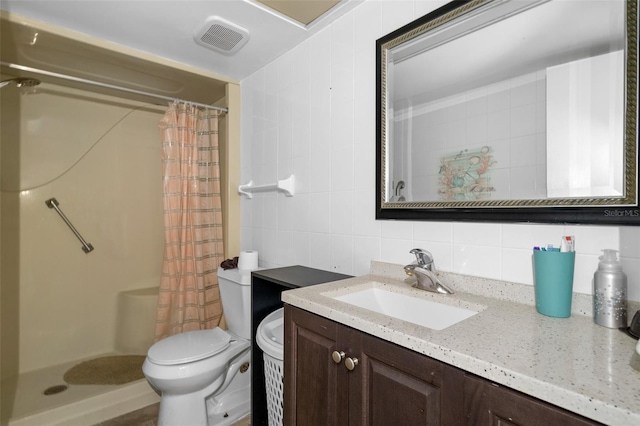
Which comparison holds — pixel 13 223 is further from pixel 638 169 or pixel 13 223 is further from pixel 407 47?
pixel 638 169

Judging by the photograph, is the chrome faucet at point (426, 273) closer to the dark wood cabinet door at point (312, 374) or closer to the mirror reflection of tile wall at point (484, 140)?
the mirror reflection of tile wall at point (484, 140)

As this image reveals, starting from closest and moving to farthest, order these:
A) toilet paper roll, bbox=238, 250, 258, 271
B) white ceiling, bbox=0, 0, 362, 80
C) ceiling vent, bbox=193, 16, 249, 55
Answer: white ceiling, bbox=0, 0, 362, 80
ceiling vent, bbox=193, 16, 249, 55
toilet paper roll, bbox=238, 250, 258, 271

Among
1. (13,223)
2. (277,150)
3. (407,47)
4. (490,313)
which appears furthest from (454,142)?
(13,223)

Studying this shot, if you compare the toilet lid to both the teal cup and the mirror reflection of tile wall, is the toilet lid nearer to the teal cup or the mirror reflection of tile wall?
the mirror reflection of tile wall

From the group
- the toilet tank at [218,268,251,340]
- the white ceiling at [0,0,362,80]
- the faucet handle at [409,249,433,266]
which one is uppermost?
the white ceiling at [0,0,362,80]

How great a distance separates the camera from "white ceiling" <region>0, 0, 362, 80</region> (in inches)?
59.1

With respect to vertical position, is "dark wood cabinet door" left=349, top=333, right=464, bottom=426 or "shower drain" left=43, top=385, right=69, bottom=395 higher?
"dark wood cabinet door" left=349, top=333, right=464, bottom=426

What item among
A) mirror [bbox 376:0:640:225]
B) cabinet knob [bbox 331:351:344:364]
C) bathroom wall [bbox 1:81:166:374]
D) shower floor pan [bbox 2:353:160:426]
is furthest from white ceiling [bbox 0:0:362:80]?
shower floor pan [bbox 2:353:160:426]

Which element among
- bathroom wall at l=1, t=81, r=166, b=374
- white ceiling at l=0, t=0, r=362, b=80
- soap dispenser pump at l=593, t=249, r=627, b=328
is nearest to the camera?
soap dispenser pump at l=593, t=249, r=627, b=328

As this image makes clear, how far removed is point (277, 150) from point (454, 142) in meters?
1.14

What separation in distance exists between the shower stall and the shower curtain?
131mm

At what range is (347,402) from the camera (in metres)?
0.86

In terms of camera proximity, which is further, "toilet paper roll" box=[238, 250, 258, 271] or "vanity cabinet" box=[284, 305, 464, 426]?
"toilet paper roll" box=[238, 250, 258, 271]

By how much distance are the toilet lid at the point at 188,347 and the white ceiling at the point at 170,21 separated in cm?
168
